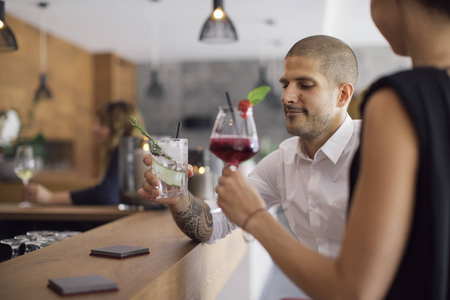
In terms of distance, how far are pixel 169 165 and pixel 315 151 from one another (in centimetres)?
58

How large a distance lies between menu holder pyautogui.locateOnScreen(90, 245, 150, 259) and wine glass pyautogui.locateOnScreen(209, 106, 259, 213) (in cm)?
39

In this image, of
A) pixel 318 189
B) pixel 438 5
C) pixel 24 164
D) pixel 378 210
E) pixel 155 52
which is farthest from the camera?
pixel 155 52

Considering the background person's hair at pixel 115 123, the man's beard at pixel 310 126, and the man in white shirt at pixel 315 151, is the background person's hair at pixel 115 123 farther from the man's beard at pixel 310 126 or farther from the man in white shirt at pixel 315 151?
the man's beard at pixel 310 126

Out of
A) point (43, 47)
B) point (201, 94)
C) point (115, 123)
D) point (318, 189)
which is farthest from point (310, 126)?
point (201, 94)

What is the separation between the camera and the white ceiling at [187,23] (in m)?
4.99

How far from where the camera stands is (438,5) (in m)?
0.76

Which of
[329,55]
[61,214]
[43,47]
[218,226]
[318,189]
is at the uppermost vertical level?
[43,47]

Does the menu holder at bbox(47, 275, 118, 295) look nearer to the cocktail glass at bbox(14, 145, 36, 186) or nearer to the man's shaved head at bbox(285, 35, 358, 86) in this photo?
the man's shaved head at bbox(285, 35, 358, 86)

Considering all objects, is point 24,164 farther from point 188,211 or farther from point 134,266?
point 134,266

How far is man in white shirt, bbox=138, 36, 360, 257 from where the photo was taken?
1.38m

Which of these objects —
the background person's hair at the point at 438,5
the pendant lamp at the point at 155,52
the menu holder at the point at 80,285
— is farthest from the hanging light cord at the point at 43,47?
the background person's hair at the point at 438,5

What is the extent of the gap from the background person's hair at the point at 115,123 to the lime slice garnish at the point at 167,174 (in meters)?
1.56

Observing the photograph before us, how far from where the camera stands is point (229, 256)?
180 centimetres

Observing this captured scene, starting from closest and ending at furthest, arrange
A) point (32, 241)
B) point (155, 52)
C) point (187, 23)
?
point (32, 241) → point (187, 23) → point (155, 52)
